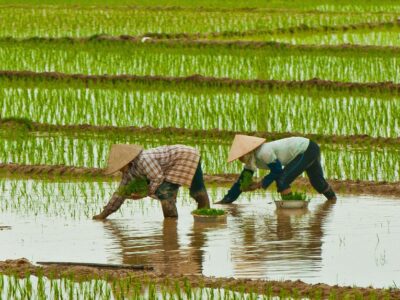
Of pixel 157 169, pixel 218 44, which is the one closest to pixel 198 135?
pixel 157 169

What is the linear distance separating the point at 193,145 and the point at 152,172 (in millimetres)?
2798

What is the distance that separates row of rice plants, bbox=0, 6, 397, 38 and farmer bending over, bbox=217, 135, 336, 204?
922cm

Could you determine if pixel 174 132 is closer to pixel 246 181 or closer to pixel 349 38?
pixel 246 181

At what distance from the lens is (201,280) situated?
5.39m

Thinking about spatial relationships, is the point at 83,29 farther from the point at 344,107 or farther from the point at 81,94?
the point at 344,107

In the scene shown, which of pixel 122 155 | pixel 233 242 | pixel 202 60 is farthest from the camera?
pixel 202 60

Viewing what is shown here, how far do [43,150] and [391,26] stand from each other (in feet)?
28.5

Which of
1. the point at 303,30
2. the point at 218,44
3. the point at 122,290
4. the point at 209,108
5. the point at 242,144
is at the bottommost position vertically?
the point at 122,290

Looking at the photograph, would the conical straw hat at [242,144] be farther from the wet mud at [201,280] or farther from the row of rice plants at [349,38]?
the row of rice plants at [349,38]

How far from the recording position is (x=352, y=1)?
21234mm

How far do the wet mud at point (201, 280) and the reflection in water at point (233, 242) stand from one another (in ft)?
1.03

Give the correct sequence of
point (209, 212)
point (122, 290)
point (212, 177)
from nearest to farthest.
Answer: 1. point (122, 290)
2. point (209, 212)
3. point (212, 177)

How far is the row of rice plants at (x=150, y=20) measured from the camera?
17406mm

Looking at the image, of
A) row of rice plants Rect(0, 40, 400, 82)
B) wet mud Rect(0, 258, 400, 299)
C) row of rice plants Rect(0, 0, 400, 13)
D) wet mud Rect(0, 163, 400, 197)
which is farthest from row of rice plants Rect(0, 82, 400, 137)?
row of rice plants Rect(0, 0, 400, 13)
